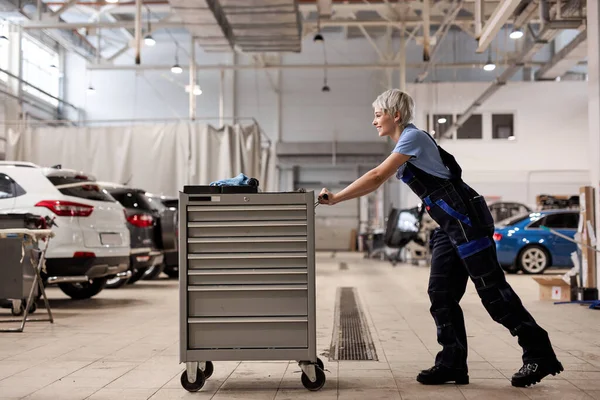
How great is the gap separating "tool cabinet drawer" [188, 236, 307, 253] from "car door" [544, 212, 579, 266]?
11786 mm

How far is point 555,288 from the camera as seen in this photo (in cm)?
945

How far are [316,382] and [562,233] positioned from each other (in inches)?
472

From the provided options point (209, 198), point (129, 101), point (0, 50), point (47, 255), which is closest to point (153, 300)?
point (47, 255)

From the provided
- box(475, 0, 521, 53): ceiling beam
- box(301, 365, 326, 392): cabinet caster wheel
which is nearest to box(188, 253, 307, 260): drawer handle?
box(301, 365, 326, 392): cabinet caster wheel

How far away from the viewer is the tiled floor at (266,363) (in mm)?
3883

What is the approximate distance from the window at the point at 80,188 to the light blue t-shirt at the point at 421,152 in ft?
17.4

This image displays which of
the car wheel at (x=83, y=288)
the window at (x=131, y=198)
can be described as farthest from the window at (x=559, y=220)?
the car wheel at (x=83, y=288)

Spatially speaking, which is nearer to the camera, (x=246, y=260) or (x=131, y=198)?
(x=246, y=260)

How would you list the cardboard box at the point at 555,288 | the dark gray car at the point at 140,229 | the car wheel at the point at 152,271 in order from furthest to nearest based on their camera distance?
the car wheel at the point at 152,271, the dark gray car at the point at 140,229, the cardboard box at the point at 555,288

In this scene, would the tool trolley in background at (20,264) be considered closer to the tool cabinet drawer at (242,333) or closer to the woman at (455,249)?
the tool cabinet drawer at (242,333)

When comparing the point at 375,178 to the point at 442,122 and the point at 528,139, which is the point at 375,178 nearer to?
the point at 442,122

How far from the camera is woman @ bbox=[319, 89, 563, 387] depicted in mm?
3887

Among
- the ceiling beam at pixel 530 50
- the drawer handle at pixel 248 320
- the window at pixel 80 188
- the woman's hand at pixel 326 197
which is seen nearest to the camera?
the woman's hand at pixel 326 197

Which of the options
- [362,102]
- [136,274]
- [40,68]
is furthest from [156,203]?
[362,102]
